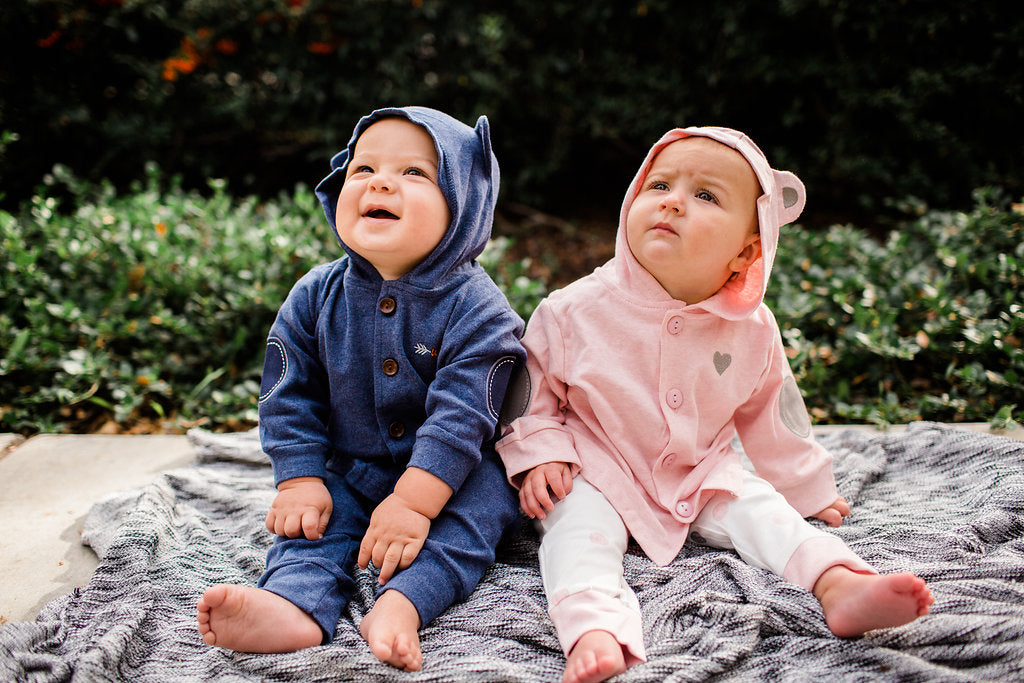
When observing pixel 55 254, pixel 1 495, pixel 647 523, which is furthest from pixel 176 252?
pixel 647 523

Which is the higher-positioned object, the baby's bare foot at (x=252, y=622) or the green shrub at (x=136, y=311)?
the green shrub at (x=136, y=311)

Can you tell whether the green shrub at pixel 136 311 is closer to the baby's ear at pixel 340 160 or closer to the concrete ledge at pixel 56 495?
the concrete ledge at pixel 56 495

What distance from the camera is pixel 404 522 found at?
65.4 inches

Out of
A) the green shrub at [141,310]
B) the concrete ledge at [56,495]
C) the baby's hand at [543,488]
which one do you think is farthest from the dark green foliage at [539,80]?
the baby's hand at [543,488]

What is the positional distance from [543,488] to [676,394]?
1.34ft

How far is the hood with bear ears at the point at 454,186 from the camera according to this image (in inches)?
71.1

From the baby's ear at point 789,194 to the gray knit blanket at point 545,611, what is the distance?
851mm

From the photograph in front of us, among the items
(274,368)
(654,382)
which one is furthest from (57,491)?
(654,382)

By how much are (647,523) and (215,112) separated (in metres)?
3.96

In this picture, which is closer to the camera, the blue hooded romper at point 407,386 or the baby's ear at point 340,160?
the blue hooded romper at point 407,386

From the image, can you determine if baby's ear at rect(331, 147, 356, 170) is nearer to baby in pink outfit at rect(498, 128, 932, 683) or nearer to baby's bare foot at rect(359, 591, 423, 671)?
baby in pink outfit at rect(498, 128, 932, 683)

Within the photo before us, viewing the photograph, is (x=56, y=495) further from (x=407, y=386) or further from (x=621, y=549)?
(x=621, y=549)

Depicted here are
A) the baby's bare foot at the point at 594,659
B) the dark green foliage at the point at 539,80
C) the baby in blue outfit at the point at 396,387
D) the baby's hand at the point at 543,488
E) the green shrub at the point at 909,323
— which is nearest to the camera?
the baby's bare foot at the point at 594,659

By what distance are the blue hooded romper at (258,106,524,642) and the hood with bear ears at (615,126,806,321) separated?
13.1 inches
